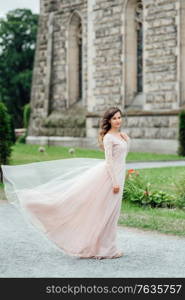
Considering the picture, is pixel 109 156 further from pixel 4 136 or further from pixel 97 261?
pixel 4 136

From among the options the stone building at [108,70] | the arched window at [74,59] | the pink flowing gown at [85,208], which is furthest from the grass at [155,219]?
the arched window at [74,59]

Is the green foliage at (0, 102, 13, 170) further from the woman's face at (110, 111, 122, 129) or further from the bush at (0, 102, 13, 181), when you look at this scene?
the woman's face at (110, 111, 122, 129)

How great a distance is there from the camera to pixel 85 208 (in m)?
6.46

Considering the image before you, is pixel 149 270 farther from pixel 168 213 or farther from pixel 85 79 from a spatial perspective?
pixel 85 79

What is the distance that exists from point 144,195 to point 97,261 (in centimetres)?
430

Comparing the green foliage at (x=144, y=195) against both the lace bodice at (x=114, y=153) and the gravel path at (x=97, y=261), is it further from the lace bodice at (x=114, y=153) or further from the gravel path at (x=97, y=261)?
the lace bodice at (x=114, y=153)

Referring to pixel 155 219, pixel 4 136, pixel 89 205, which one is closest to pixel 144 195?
pixel 155 219

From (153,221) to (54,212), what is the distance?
2.51 m

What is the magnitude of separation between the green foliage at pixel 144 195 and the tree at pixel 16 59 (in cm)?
4093

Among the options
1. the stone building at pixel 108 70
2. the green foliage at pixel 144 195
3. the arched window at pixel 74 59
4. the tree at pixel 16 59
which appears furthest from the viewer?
the tree at pixel 16 59

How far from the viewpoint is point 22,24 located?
174 feet

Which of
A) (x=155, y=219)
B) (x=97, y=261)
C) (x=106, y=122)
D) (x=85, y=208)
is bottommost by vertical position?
(x=155, y=219)

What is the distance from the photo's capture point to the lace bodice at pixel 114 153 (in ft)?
20.9

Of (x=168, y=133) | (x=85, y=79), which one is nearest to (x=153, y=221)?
(x=168, y=133)
